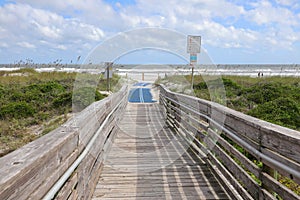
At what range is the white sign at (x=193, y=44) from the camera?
915 cm

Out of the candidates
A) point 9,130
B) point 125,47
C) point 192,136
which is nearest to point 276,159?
point 192,136

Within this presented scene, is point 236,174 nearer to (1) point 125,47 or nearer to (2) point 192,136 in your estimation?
(2) point 192,136

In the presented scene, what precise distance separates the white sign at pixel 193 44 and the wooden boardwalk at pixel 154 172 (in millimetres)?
3164

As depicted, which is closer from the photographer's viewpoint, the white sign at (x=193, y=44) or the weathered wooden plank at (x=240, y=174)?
the weathered wooden plank at (x=240, y=174)

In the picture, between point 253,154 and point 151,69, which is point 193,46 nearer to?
point 253,154

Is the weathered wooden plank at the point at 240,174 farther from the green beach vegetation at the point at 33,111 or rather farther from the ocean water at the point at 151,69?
the ocean water at the point at 151,69

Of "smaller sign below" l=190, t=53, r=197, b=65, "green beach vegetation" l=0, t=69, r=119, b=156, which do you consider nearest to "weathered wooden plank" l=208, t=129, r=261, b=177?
"smaller sign below" l=190, t=53, r=197, b=65

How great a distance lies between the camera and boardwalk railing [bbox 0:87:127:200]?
1499mm

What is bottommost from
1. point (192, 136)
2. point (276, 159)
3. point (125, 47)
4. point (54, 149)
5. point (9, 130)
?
point (9, 130)

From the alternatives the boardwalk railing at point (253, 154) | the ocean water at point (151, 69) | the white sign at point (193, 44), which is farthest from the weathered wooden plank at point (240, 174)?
the ocean water at point (151, 69)

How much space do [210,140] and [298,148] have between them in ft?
8.99

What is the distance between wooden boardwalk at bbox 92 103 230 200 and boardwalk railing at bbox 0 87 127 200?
0.57 metres

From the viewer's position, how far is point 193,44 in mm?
9227

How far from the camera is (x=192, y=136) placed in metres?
6.18
